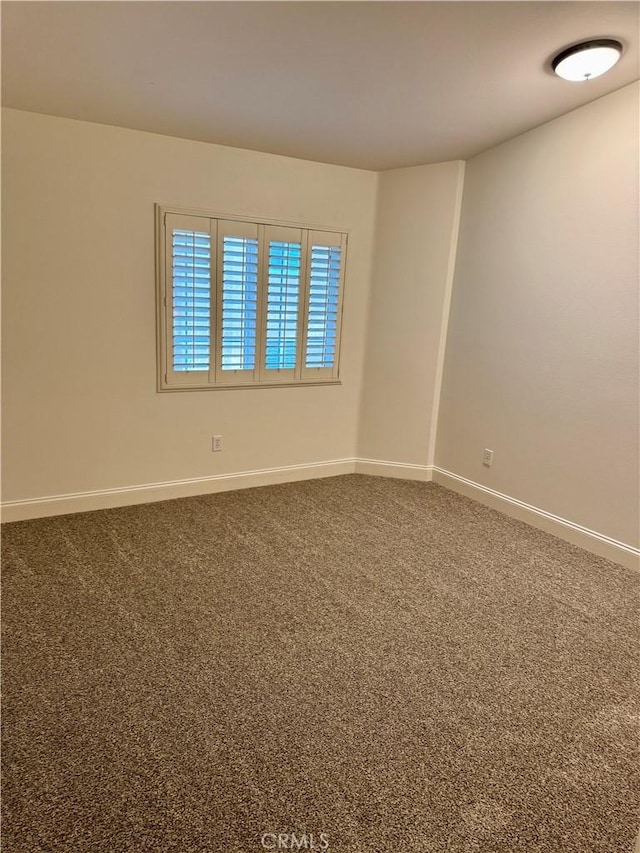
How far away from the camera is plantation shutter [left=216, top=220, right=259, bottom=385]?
11.6ft

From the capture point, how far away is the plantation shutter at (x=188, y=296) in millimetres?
3389

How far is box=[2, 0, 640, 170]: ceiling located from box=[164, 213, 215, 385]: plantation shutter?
1.88 feet

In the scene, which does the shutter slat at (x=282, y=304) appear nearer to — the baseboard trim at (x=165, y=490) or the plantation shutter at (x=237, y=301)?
the plantation shutter at (x=237, y=301)

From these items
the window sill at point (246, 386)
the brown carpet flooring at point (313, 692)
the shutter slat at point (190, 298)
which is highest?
the shutter slat at point (190, 298)

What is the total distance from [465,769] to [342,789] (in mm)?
393

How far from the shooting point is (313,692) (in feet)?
6.28

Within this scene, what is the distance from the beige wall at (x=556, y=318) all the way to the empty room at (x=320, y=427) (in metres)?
0.02

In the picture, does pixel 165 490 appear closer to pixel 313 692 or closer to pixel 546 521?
pixel 313 692

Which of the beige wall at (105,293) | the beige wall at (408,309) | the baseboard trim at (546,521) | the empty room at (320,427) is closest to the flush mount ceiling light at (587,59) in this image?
the empty room at (320,427)

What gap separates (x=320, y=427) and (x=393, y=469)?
0.71 m

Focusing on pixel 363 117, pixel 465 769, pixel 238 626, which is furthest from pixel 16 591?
pixel 363 117

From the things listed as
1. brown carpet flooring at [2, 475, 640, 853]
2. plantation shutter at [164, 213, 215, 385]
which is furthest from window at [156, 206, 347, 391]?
brown carpet flooring at [2, 475, 640, 853]

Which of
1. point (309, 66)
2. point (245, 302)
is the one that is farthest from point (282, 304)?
point (309, 66)

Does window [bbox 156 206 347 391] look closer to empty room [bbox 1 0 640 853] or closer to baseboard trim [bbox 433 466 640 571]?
empty room [bbox 1 0 640 853]
